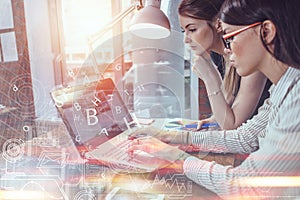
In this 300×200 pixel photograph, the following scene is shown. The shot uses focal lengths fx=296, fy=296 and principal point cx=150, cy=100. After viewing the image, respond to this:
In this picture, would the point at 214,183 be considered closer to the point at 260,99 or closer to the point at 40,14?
the point at 260,99

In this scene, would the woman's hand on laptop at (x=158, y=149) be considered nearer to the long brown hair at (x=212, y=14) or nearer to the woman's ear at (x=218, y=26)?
the long brown hair at (x=212, y=14)

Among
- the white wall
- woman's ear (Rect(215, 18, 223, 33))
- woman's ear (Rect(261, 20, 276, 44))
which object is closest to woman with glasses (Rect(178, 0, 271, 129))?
woman's ear (Rect(215, 18, 223, 33))

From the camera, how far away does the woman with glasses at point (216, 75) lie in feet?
3.44

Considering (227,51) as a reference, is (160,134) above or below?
below

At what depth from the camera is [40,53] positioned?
3.91 ft

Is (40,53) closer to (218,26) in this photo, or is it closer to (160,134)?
(160,134)

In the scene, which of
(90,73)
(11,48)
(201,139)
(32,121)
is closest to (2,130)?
(32,121)

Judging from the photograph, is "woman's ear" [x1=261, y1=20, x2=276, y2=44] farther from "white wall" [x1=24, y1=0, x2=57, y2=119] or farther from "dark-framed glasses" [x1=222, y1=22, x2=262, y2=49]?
"white wall" [x1=24, y1=0, x2=57, y2=119]

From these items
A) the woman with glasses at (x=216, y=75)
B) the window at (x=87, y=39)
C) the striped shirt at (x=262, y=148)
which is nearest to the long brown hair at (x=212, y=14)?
the woman with glasses at (x=216, y=75)

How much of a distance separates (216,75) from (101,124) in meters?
0.50

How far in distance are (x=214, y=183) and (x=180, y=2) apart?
69cm

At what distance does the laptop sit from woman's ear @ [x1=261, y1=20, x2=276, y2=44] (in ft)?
1.87

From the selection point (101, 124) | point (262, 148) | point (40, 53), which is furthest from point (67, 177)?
point (262, 148)

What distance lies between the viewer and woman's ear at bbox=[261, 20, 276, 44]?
37.9 inches
